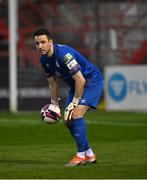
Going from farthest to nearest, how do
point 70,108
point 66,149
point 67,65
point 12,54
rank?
1. point 12,54
2. point 66,149
3. point 70,108
4. point 67,65

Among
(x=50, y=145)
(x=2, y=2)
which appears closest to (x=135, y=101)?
(x=2, y=2)

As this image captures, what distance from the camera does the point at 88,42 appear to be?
30578 millimetres

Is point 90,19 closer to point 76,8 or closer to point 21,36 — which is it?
point 76,8

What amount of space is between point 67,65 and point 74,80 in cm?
32

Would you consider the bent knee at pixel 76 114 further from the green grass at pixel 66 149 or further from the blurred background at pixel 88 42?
the blurred background at pixel 88 42

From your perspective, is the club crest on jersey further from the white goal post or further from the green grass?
the white goal post

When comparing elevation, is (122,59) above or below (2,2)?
below

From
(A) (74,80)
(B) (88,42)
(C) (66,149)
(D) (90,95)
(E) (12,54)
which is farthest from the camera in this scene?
(B) (88,42)

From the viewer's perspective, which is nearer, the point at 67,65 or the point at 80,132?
the point at 67,65

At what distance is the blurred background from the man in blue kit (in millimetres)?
15917

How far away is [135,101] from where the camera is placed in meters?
27.4

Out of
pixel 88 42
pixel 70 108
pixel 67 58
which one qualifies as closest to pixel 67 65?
pixel 67 58

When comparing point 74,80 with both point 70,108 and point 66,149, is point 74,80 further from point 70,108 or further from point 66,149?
point 66,149

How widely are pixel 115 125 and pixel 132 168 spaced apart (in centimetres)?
999
